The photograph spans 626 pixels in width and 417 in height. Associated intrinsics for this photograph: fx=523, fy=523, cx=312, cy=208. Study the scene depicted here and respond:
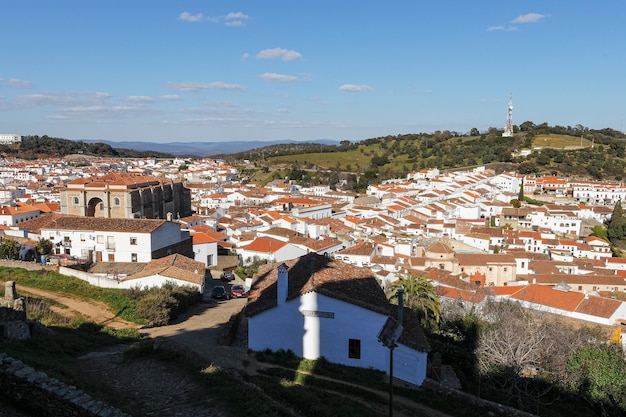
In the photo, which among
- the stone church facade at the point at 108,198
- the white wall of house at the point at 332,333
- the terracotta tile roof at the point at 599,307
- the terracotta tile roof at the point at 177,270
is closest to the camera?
the white wall of house at the point at 332,333

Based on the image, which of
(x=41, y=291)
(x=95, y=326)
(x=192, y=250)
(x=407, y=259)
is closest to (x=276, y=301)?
(x=95, y=326)

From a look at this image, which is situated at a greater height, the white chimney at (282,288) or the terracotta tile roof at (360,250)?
the white chimney at (282,288)

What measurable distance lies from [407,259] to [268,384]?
110ft

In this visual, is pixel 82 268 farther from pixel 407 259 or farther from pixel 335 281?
pixel 407 259

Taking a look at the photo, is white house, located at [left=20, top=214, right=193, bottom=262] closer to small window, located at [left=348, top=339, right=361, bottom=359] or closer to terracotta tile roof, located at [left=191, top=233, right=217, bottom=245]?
terracotta tile roof, located at [left=191, top=233, right=217, bottom=245]

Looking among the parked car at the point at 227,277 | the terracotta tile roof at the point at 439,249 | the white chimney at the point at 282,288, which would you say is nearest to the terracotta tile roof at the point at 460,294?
the parked car at the point at 227,277

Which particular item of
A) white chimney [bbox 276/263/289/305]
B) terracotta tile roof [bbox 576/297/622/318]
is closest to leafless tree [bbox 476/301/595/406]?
white chimney [bbox 276/263/289/305]

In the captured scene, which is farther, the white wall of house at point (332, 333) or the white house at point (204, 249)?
the white house at point (204, 249)

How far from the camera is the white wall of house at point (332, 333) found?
46.1 feet

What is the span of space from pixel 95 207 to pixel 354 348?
35.4 m

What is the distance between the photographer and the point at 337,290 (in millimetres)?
14625

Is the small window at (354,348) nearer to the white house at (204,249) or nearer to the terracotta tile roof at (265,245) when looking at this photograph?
the white house at (204,249)

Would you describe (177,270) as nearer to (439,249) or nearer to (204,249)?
(204,249)

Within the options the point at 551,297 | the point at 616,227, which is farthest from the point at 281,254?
the point at 616,227
